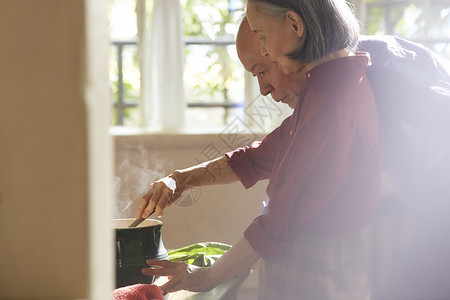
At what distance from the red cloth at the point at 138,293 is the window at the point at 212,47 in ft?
6.65

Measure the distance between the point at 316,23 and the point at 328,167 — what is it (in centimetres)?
32

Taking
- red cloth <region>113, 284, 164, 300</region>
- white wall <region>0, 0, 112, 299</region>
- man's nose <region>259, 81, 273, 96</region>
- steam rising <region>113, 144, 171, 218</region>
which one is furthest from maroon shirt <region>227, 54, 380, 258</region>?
steam rising <region>113, 144, 171, 218</region>

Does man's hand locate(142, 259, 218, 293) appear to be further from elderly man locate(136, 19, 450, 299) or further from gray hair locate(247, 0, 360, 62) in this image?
gray hair locate(247, 0, 360, 62)

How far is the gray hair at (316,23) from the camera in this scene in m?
1.15

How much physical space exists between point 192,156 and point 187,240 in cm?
41

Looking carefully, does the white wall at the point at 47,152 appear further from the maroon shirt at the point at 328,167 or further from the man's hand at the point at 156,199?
the man's hand at the point at 156,199

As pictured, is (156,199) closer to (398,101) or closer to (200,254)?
(200,254)

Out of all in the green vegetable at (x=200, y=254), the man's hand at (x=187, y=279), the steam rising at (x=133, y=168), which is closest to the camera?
the man's hand at (x=187, y=279)

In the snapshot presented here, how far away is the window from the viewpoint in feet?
9.98

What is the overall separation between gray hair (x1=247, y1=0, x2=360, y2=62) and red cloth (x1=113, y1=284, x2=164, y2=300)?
0.58 metres

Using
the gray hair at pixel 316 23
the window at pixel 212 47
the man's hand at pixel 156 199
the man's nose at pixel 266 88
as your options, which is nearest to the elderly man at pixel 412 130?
the man's nose at pixel 266 88

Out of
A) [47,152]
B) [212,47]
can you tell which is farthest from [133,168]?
[47,152]

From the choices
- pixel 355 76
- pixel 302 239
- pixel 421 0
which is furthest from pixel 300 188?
pixel 421 0

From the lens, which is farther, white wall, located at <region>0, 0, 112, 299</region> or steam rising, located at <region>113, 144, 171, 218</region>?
steam rising, located at <region>113, 144, 171, 218</region>
